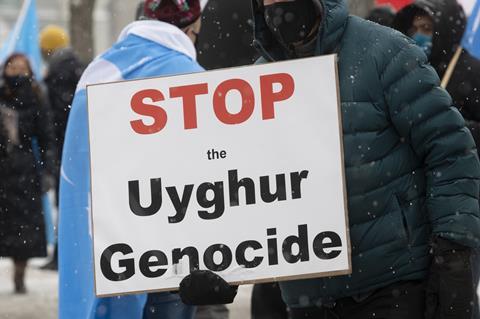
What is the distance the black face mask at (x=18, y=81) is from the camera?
11766 mm

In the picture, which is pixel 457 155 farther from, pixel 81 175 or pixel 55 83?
pixel 55 83

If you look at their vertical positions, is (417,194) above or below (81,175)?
above

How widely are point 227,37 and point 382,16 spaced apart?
186cm

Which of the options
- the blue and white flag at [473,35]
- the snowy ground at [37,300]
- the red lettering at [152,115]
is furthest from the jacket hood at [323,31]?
the snowy ground at [37,300]

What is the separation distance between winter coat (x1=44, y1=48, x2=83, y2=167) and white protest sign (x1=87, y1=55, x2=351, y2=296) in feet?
27.5

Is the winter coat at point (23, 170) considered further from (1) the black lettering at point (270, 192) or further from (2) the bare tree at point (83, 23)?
(1) the black lettering at point (270, 192)

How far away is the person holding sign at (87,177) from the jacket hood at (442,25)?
1.58 meters

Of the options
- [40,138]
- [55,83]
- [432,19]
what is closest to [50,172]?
[40,138]

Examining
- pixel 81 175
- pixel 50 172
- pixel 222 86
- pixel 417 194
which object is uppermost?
pixel 222 86

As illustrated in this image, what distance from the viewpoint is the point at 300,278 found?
4.13 m

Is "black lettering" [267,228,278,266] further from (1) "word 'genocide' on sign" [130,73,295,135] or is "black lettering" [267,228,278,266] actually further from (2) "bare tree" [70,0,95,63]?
(2) "bare tree" [70,0,95,63]

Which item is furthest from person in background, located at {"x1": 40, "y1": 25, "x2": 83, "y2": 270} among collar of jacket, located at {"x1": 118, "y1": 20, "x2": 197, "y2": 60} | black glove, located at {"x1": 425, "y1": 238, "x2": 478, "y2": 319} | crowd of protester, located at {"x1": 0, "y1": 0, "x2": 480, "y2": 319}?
black glove, located at {"x1": 425, "y1": 238, "x2": 478, "y2": 319}

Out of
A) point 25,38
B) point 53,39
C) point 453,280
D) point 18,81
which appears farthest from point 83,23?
point 453,280

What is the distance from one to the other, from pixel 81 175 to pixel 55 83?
24.8 feet
